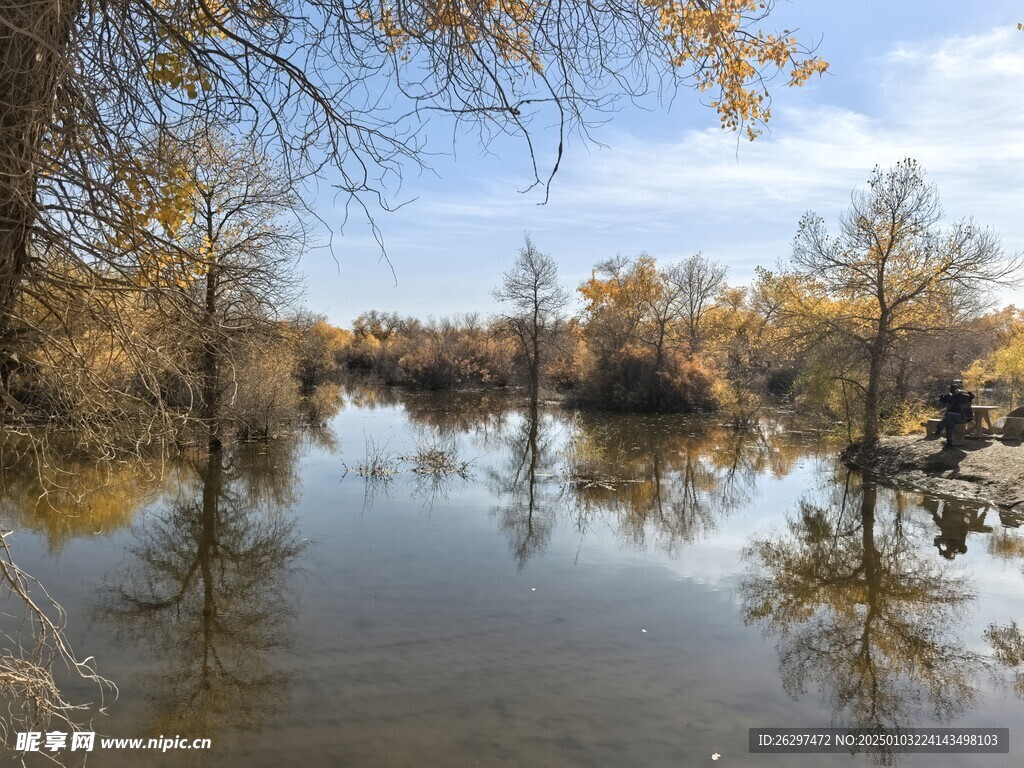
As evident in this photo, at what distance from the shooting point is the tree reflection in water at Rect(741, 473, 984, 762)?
6.26 meters

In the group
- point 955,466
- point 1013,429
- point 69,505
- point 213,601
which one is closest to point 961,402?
point 1013,429

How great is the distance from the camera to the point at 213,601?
8.12 meters

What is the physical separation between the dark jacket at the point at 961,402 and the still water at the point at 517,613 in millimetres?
3360

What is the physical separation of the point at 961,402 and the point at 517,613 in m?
14.7

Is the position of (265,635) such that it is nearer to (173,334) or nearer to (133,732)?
(133,732)

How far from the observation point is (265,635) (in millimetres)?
7125

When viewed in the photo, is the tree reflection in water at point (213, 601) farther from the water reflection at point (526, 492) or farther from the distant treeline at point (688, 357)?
the distant treeline at point (688, 357)

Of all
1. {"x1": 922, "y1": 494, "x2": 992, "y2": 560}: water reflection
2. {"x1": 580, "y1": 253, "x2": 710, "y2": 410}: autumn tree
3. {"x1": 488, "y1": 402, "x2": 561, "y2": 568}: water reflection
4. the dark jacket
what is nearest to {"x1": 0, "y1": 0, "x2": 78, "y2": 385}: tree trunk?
{"x1": 488, "y1": 402, "x2": 561, "y2": 568}: water reflection

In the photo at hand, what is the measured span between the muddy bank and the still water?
92cm

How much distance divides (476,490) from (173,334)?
11.5 meters

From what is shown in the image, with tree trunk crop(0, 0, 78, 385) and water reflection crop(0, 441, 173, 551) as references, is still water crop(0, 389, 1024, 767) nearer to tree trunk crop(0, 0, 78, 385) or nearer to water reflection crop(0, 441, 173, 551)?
water reflection crop(0, 441, 173, 551)

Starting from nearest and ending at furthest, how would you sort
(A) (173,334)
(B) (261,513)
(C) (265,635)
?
(A) (173,334) → (C) (265,635) → (B) (261,513)

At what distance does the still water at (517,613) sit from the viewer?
18.0ft

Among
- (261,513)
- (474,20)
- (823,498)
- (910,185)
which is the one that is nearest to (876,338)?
(910,185)
